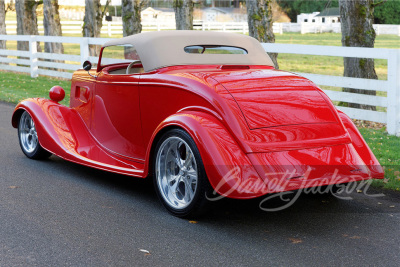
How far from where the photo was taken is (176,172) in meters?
5.39

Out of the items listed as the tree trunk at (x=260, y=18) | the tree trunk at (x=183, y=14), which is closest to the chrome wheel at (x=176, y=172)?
the tree trunk at (x=260, y=18)

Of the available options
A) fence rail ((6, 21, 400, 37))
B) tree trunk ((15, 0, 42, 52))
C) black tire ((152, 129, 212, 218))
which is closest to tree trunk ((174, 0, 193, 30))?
tree trunk ((15, 0, 42, 52))

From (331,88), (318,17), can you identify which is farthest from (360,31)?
(318,17)

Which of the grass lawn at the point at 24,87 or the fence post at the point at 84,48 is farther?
the fence post at the point at 84,48

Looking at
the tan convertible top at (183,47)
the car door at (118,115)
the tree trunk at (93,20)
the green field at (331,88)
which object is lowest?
the green field at (331,88)

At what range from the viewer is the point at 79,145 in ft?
22.2

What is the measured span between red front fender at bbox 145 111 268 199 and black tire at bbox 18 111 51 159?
2878 mm

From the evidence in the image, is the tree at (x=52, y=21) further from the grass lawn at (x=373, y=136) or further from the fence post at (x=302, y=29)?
the fence post at (x=302, y=29)

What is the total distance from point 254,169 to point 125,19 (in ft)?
46.3

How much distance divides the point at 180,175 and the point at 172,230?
55cm

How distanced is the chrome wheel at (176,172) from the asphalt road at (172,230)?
0.19 m

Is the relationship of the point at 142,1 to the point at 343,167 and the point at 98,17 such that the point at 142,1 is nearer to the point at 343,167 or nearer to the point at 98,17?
the point at 98,17

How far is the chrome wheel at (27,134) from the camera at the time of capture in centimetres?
746

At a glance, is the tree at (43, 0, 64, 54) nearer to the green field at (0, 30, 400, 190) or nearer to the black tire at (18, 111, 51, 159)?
the green field at (0, 30, 400, 190)
